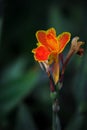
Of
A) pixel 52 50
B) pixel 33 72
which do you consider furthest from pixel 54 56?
pixel 33 72

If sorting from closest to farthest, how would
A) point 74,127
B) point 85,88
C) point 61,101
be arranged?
1. point 74,127
2. point 85,88
3. point 61,101

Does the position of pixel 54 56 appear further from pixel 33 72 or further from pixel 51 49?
pixel 33 72

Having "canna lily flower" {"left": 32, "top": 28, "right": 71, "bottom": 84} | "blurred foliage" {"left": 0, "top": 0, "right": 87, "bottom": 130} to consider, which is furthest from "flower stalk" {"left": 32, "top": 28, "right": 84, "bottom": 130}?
"blurred foliage" {"left": 0, "top": 0, "right": 87, "bottom": 130}

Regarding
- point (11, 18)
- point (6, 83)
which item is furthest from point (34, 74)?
point (11, 18)

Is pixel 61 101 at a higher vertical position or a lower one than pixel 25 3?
lower

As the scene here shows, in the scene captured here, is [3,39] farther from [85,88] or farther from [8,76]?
[85,88]

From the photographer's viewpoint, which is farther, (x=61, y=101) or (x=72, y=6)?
(x=72, y=6)

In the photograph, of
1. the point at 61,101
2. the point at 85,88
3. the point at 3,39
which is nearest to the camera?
the point at 85,88
